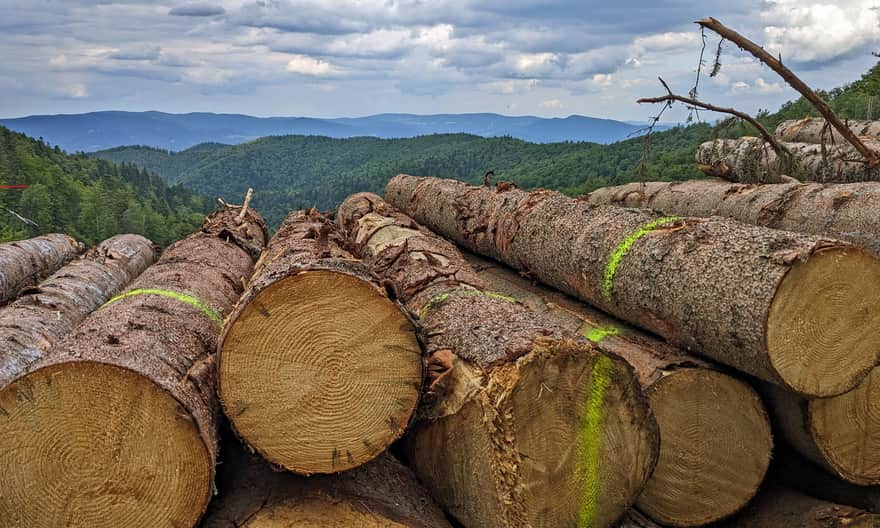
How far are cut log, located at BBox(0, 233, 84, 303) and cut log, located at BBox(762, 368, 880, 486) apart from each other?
7.63 meters

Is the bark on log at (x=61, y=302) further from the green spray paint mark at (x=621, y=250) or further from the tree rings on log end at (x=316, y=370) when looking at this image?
the green spray paint mark at (x=621, y=250)

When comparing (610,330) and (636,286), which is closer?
(636,286)

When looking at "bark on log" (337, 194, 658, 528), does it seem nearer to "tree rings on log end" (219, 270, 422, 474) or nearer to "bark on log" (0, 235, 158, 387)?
"tree rings on log end" (219, 270, 422, 474)

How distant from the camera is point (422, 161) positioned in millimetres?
107750

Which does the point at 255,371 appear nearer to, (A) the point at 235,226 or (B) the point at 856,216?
(B) the point at 856,216

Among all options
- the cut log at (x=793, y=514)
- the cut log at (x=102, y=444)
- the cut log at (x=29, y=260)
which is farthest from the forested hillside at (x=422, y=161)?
the cut log at (x=29, y=260)

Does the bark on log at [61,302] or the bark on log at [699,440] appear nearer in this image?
the bark on log at [699,440]

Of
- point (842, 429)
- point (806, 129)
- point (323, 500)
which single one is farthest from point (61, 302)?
point (806, 129)

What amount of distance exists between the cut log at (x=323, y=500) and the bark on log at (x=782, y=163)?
5070 mm

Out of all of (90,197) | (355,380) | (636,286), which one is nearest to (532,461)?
(355,380)

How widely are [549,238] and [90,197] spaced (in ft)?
156

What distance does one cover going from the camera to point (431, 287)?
4.50m

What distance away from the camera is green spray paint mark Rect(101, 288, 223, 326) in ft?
13.2

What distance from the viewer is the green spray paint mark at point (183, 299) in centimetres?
402
